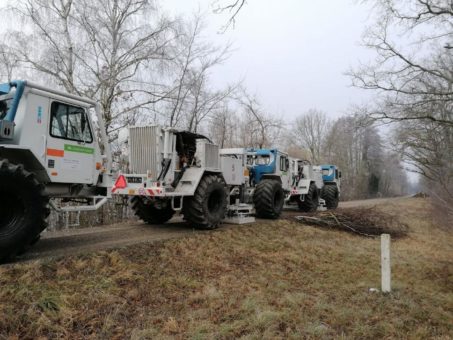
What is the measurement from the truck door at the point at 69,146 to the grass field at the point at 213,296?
156cm

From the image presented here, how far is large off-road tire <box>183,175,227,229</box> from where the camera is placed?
32.9ft

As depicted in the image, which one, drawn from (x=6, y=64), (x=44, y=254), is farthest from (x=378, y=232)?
(x=6, y=64)

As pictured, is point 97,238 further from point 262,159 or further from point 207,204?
point 262,159

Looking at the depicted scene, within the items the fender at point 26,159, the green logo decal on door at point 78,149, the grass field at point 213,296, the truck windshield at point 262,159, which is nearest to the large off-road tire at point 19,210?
the grass field at point 213,296

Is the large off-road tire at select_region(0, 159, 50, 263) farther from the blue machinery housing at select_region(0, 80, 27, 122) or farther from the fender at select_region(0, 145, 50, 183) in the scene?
the blue machinery housing at select_region(0, 80, 27, 122)

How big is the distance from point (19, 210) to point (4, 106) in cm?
190

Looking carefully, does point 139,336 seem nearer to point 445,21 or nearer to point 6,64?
point 6,64

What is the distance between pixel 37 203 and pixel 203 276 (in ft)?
9.89

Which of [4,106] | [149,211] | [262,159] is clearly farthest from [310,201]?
[4,106]

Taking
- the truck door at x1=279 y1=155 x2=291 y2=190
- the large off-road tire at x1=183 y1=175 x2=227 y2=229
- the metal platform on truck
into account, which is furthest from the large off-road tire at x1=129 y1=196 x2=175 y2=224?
the truck door at x1=279 y1=155 x2=291 y2=190

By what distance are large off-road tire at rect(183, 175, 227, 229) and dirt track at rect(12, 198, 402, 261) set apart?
0.36 m

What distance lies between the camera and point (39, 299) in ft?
16.5

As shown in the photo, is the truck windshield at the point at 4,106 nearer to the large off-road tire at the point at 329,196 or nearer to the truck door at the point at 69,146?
the truck door at the point at 69,146

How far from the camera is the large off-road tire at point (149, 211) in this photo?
439 inches
